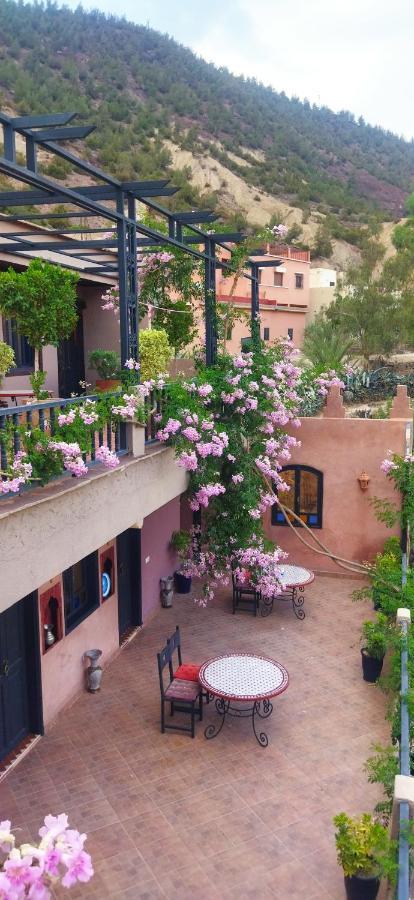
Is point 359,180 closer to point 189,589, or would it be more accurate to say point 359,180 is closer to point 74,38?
point 74,38

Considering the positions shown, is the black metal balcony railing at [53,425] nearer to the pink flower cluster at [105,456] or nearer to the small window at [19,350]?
the pink flower cluster at [105,456]

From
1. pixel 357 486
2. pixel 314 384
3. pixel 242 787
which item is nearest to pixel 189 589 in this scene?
pixel 357 486

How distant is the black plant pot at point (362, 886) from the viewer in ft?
19.1

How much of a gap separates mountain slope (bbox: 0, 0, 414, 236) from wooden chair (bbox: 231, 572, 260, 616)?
34.7 metres

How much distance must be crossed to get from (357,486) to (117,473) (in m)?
7.92

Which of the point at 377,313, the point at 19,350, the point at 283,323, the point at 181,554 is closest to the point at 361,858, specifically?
the point at 181,554

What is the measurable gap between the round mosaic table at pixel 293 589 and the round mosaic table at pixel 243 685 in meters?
3.17

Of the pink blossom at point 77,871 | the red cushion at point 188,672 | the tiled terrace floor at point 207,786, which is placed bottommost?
the tiled terrace floor at point 207,786

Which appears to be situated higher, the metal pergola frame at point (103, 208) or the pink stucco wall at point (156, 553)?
the metal pergola frame at point (103, 208)

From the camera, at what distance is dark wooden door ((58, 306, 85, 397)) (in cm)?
1466

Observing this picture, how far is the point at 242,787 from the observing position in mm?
7684

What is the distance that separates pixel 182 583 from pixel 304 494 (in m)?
3.44

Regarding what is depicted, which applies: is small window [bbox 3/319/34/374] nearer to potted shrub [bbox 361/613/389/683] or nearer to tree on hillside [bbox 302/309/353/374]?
potted shrub [bbox 361/613/389/683]

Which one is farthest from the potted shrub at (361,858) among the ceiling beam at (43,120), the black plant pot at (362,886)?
the ceiling beam at (43,120)
